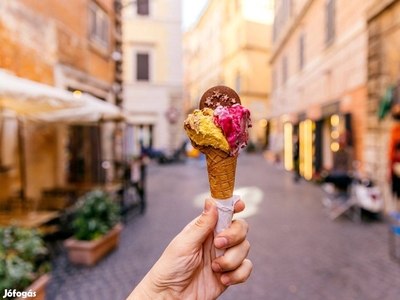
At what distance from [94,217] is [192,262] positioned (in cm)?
387

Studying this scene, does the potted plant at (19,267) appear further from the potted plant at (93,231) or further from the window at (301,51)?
the window at (301,51)

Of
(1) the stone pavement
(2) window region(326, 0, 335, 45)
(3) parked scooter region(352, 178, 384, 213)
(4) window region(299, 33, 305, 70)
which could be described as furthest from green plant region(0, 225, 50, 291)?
(4) window region(299, 33, 305, 70)

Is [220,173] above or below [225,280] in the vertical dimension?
above

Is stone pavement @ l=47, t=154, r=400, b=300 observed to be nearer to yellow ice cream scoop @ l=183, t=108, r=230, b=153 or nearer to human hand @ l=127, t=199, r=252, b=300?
human hand @ l=127, t=199, r=252, b=300

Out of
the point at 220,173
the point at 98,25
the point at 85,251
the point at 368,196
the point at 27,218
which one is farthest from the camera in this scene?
the point at 98,25

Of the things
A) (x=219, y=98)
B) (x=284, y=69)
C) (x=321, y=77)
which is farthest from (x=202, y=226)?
(x=284, y=69)

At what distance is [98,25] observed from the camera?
31.9 feet

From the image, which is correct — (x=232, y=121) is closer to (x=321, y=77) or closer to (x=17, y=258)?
(x=17, y=258)

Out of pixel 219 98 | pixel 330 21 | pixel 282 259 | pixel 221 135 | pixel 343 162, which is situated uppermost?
pixel 330 21

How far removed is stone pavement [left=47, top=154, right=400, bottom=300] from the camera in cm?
377

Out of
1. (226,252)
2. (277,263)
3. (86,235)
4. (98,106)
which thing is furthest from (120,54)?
(226,252)

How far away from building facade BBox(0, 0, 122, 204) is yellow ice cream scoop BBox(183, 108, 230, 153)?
3.53 m

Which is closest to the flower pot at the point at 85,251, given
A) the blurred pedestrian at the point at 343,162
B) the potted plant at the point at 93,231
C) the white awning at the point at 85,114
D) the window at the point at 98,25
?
the potted plant at the point at 93,231

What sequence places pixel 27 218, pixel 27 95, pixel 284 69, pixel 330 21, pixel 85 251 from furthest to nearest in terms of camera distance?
pixel 284 69 < pixel 330 21 < pixel 27 218 < pixel 85 251 < pixel 27 95
